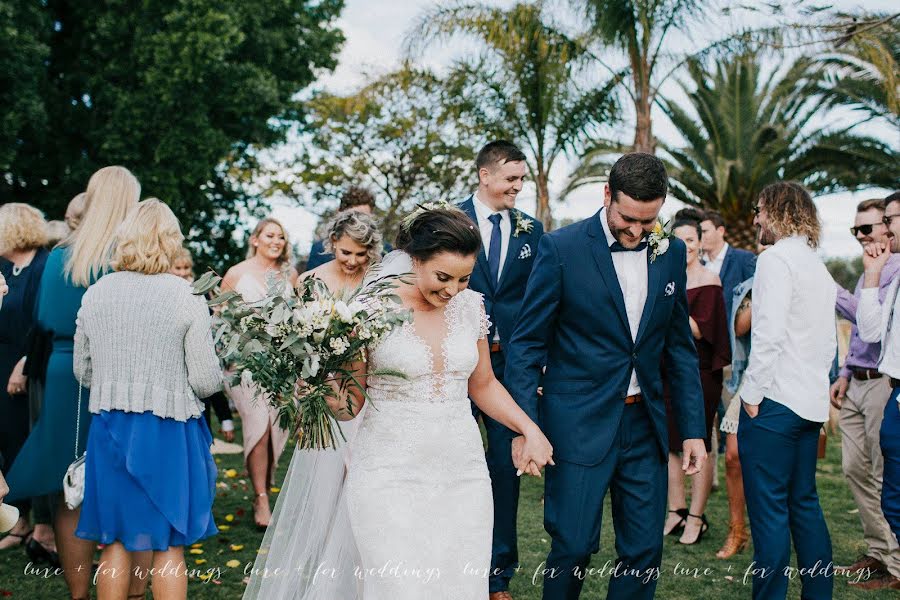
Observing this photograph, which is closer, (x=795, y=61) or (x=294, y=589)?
(x=294, y=589)

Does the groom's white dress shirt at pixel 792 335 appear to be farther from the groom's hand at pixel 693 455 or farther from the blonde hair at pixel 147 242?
the blonde hair at pixel 147 242

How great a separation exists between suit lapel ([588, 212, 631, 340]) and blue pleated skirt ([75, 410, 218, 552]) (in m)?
2.26

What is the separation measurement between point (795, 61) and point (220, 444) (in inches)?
524

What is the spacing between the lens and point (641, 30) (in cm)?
1367

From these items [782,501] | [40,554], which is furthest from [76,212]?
[782,501]

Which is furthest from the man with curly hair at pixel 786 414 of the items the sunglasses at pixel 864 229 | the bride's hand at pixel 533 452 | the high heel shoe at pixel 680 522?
the high heel shoe at pixel 680 522

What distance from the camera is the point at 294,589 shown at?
416 centimetres

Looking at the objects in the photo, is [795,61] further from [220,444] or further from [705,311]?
[220,444]

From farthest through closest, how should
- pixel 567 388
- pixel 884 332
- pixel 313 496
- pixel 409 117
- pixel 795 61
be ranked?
pixel 409 117, pixel 795 61, pixel 884 332, pixel 313 496, pixel 567 388

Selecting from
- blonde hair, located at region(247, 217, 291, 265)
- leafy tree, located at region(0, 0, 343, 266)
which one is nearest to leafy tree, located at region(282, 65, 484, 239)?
leafy tree, located at region(0, 0, 343, 266)

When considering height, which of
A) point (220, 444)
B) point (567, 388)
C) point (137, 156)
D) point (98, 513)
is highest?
point (137, 156)

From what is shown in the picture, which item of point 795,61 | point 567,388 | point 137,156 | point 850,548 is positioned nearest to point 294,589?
point 567,388

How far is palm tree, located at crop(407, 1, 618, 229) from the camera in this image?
49.9 feet

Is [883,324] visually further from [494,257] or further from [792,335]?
[494,257]
